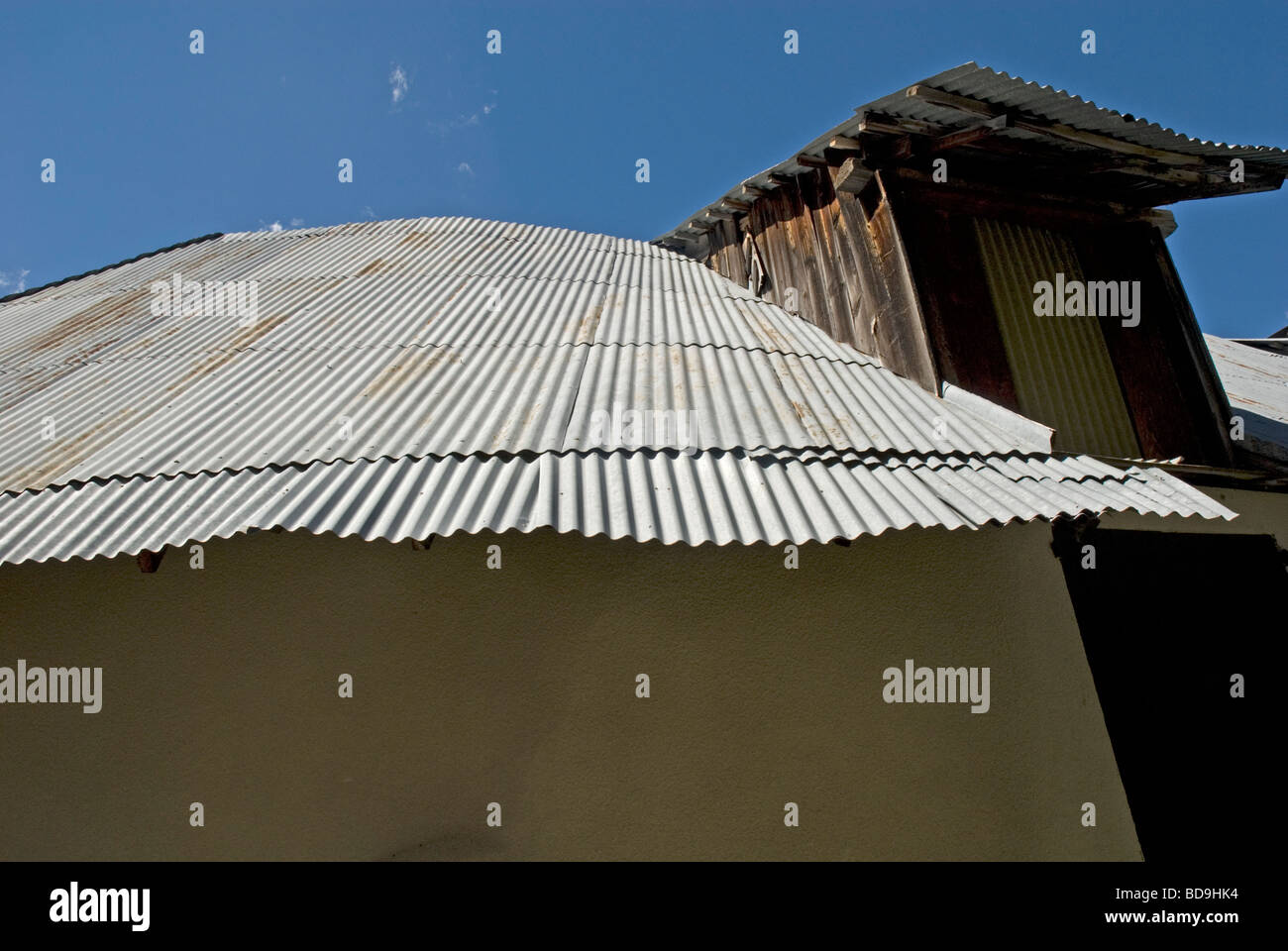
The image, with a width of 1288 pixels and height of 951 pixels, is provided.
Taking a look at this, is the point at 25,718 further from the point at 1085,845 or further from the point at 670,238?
the point at 670,238

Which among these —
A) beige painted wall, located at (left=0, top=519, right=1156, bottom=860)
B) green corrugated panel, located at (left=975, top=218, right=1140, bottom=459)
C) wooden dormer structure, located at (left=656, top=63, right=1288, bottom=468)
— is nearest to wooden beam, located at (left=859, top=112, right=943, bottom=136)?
wooden dormer structure, located at (left=656, top=63, right=1288, bottom=468)

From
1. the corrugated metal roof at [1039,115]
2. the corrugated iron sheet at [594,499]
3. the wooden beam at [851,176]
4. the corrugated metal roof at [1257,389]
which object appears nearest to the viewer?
the corrugated iron sheet at [594,499]

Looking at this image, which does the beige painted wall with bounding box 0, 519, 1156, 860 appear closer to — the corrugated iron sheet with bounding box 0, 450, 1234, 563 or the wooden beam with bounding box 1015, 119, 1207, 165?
the corrugated iron sheet with bounding box 0, 450, 1234, 563

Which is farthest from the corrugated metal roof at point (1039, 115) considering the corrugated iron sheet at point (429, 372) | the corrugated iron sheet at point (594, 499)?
the corrugated iron sheet at point (594, 499)

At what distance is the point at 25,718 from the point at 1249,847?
6.06 m

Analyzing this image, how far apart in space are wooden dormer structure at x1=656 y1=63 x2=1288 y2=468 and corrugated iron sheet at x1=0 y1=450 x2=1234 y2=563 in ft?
5.34

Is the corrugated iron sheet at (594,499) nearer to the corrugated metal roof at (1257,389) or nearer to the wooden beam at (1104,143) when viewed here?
the wooden beam at (1104,143)

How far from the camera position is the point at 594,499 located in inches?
113

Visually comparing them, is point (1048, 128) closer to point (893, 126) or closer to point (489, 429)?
point (893, 126)

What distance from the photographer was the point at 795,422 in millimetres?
3713

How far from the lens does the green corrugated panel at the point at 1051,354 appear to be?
5.02m

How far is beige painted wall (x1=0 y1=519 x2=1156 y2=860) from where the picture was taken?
10.8 feet

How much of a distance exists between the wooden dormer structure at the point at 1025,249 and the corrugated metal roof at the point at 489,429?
21.5 inches

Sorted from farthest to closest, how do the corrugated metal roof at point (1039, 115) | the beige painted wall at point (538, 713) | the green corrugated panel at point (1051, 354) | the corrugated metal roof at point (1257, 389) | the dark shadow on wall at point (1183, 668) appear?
the corrugated metal roof at point (1257, 389) < the green corrugated panel at point (1051, 354) < the corrugated metal roof at point (1039, 115) < the dark shadow on wall at point (1183, 668) < the beige painted wall at point (538, 713)
